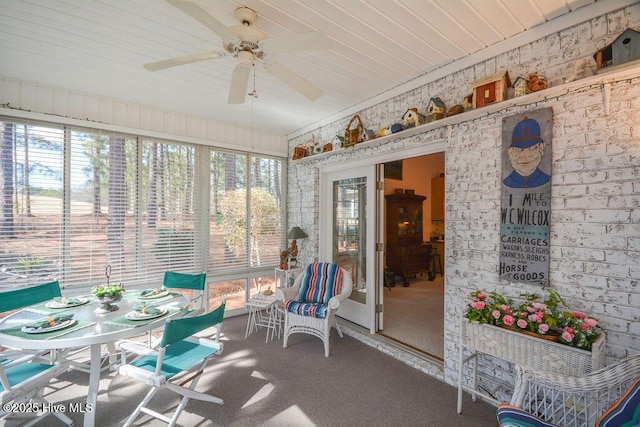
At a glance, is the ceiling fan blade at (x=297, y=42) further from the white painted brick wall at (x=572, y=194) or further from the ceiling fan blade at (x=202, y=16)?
the white painted brick wall at (x=572, y=194)

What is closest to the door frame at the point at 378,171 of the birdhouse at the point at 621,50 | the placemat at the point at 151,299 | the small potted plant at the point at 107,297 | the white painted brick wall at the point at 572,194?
the white painted brick wall at the point at 572,194

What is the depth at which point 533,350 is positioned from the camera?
6.26ft

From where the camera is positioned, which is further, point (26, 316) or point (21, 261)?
point (21, 261)

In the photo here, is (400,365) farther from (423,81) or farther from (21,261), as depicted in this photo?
(21,261)

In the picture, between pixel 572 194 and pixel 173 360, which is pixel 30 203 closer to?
pixel 173 360

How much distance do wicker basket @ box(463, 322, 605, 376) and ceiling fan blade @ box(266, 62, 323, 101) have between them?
2.20 meters

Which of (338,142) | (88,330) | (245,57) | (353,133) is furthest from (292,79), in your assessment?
(88,330)

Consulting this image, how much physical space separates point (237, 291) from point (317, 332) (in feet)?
6.07

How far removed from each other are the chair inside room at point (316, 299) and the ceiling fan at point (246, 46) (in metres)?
2.22

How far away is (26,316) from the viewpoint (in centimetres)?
220

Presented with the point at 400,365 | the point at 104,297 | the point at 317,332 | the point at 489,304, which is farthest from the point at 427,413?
the point at 104,297

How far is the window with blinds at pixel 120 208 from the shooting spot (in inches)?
120

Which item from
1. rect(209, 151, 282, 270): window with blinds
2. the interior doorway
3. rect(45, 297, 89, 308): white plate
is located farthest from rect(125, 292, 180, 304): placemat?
the interior doorway

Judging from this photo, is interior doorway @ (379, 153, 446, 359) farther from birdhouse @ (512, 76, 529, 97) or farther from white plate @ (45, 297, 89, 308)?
white plate @ (45, 297, 89, 308)
